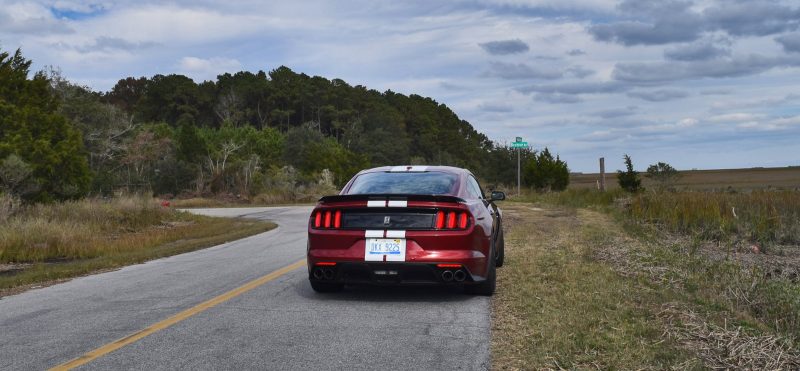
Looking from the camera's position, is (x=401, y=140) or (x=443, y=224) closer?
(x=443, y=224)

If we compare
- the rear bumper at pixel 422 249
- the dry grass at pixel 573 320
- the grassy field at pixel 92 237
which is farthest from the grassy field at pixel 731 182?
the rear bumper at pixel 422 249

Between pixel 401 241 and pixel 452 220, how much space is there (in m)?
0.59

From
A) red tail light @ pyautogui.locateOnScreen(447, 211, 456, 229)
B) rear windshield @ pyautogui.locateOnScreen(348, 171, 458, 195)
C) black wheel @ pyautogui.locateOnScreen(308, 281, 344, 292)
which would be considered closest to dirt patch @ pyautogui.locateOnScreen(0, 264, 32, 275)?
black wheel @ pyautogui.locateOnScreen(308, 281, 344, 292)

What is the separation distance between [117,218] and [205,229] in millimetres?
2760

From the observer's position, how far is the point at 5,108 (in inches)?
975

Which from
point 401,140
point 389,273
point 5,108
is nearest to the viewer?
point 389,273

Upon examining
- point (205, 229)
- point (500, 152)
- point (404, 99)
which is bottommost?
point (205, 229)

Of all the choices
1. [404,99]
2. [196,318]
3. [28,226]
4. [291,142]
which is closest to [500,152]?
[291,142]

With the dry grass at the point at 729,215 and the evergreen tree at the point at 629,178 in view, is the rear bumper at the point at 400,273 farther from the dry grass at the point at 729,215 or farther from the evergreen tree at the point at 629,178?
the evergreen tree at the point at 629,178

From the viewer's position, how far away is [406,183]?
8.61m

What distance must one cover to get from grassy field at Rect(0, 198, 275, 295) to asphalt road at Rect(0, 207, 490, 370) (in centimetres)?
230

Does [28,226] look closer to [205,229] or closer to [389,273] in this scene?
[205,229]

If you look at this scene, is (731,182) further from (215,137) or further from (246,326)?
(246,326)

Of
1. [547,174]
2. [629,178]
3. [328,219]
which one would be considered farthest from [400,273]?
[547,174]
